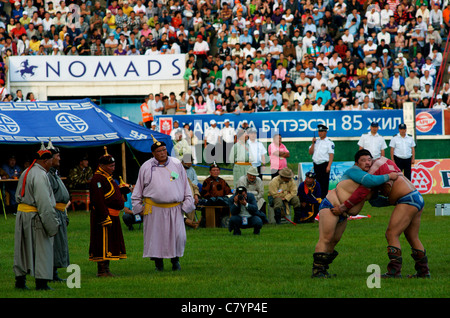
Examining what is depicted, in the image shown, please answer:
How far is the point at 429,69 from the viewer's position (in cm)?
3167

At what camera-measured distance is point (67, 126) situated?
2300cm

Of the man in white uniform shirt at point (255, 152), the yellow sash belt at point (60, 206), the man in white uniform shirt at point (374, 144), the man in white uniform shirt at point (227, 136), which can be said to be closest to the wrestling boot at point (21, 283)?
the yellow sash belt at point (60, 206)

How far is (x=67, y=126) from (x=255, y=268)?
1163cm

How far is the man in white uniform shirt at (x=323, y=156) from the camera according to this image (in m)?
20.6

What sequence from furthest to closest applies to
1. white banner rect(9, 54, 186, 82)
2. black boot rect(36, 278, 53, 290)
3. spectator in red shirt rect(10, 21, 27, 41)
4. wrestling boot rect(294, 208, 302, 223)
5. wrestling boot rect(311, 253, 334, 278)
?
spectator in red shirt rect(10, 21, 27, 41) → white banner rect(9, 54, 186, 82) → wrestling boot rect(294, 208, 302, 223) → wrestling boot rect(311, 253, 334, 278) → black boot rect(36, 278, 53, 290)

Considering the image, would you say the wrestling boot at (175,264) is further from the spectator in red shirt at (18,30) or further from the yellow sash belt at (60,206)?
the spectator in red shirt at (18,30)

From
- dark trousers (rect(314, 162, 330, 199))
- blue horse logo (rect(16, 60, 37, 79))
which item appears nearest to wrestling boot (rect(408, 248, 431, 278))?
dark trousers (rect(314, 162, 330, 199))

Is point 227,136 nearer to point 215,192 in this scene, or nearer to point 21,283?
point 215,192

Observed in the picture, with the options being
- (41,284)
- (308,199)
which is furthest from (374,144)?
(41,284)

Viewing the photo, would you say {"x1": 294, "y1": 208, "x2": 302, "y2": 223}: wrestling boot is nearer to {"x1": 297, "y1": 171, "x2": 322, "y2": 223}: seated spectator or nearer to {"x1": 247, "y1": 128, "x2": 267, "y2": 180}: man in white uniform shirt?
{"x1": 297, "y1": 171, "x2": 322, "y2": 223}: seated spectator

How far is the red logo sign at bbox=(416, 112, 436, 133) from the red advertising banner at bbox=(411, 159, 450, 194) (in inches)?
131

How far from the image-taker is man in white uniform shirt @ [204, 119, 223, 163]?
28.0m

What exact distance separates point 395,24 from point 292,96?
21.7ft

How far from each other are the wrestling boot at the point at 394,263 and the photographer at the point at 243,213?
20.7 feet
